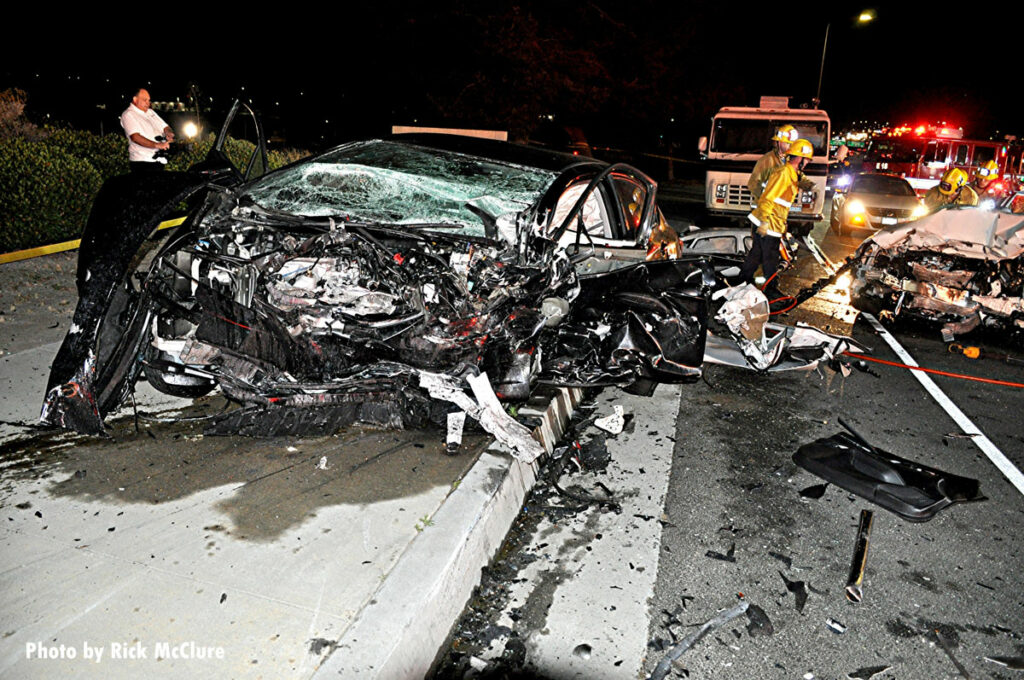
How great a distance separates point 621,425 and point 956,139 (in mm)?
18321

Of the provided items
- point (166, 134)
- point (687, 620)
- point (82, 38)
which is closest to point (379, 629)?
point (687, 620)

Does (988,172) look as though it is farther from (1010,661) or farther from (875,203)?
(1010,661)

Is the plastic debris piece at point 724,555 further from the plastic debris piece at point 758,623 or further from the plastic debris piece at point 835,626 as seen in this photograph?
the plastic debris piece at point 835,626

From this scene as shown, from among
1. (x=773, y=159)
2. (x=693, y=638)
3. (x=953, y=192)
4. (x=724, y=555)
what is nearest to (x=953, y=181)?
(x=953, y=192)

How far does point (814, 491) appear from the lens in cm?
405

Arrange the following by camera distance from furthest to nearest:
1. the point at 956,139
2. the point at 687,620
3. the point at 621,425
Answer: the point at 956,139 → the point at 621,425 → the point at 687,620

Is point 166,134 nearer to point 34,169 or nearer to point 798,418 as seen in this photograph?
point 34,169

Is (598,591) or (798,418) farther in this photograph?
(798,418)

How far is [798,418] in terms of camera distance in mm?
5152

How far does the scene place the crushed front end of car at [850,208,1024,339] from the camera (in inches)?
291

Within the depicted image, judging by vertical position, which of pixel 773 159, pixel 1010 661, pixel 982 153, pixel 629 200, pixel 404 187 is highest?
pixel 982 153

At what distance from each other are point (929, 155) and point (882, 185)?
4.72m

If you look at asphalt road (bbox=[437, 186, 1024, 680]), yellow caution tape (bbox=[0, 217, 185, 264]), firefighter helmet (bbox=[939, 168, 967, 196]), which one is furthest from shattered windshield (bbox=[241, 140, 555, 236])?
firefighter helmet (bbox=[939, 168, 967, 196])

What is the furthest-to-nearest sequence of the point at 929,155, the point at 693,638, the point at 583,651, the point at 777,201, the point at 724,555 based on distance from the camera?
1. the point at 929,155
2. the point at 777,201
3. the point at 724,555
4. the point at 693,638
5. the point at 583,651
